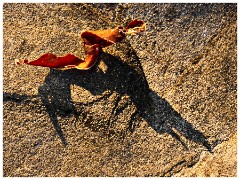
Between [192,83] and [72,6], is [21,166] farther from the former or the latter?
[192,83]

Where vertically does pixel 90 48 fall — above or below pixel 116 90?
above

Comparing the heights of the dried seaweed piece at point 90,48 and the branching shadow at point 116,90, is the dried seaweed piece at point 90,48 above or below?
above

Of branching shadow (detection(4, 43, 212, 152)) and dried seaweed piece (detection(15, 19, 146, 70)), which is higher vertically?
dried seaweed piece (detection(15, 19, 146, 70))

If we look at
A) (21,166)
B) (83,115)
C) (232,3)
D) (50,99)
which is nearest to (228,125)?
(232,3)

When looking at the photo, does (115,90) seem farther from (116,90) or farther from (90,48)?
(90,48)

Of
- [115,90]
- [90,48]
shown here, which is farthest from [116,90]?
[90,48]
